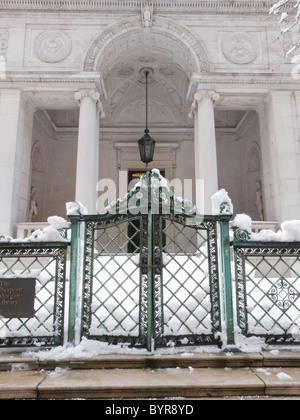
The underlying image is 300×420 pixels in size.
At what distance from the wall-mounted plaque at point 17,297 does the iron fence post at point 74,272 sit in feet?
1.54

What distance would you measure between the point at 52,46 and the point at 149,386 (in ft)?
39.3

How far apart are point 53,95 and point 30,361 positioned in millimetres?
10343

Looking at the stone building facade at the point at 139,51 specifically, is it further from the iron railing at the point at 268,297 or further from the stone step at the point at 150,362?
the stone step at the point at 150,362

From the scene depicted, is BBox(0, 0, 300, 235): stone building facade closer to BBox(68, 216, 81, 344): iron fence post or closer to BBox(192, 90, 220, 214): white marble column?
BBox(192, 90, 220, 214): white marble column

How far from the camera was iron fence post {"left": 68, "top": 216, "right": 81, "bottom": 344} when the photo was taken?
3.73m

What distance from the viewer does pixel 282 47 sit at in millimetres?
11492

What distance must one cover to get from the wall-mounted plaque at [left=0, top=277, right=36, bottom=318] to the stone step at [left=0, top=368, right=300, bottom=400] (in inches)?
31.4

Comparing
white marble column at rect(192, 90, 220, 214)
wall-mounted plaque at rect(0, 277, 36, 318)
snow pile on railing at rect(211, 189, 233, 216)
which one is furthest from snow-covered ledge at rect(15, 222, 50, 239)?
snow pile on railing at rect(211, 189, 233, 216)

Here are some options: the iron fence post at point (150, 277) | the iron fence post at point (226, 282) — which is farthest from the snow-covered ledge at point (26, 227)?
the iron fence post at point (226, 282)

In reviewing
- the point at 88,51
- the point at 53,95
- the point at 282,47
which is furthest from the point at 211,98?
Answer: the point at 53,95

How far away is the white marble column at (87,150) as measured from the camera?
10.7 metres
